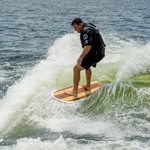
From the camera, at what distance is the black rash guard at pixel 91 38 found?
Answer: 4.99 meters

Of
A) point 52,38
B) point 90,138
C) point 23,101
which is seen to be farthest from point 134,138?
point 52,38

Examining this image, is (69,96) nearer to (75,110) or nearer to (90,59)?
(75,110)

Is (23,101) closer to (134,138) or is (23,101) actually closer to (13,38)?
(134,138)

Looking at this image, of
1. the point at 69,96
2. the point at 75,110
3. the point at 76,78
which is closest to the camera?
the point at 75,110

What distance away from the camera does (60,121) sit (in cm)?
481

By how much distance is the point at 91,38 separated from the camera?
16.5 feet

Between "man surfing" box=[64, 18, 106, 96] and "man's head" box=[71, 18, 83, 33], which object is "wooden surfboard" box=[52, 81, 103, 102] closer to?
"man surfing" box=[64, 18, 106, 96]

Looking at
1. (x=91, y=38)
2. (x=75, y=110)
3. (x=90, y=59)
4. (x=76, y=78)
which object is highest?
(x=91, y=38)

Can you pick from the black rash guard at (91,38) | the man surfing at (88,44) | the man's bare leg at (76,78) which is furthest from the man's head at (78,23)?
the man's bare leg at (76,78)

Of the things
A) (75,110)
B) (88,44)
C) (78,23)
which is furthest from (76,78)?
(78,23)

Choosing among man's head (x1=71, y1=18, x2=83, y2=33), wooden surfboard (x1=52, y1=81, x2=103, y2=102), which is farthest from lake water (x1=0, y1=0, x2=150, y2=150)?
man's head (x1=71, y1=18, x2=83, y2=33)

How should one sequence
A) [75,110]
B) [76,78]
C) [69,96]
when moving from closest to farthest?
[75,110] < [76,78] < [69,96]

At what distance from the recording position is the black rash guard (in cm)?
499

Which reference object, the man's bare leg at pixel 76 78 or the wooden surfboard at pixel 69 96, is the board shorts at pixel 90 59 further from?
the wooden surfboard at pixel 69 96
